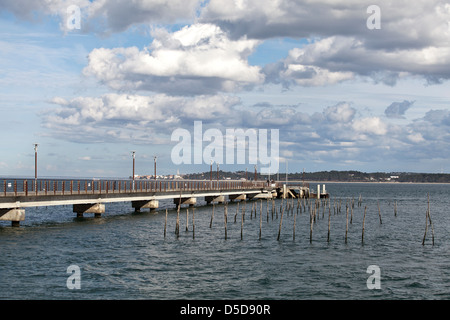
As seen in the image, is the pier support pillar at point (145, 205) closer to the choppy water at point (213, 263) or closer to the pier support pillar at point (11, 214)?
the choppy water at point (213, 263)

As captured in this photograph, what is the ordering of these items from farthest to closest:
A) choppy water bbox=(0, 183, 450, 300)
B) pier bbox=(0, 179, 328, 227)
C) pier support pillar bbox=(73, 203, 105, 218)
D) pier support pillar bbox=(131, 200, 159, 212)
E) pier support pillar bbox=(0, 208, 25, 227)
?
pier support pillar bbox=(131, 200, 159, 212) → pier support pillar bbox=(73, 203, 105, 218) → pier bbox=(0, 179, 328, 227) → pier support pillar bbox=(0, 208, 25, 227) → choppy water bbox=(0, 183, 450, 300)

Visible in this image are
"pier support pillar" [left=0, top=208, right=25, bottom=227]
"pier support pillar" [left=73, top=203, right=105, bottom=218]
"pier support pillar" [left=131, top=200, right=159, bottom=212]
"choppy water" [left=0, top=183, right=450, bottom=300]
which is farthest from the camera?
"pier support pillar" [left=131, top=200, right=159, bottom=212]

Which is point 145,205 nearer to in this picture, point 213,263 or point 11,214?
point 11,214

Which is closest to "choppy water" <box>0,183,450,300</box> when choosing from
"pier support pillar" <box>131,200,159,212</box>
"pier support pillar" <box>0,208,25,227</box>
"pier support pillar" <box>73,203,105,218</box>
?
"pier support pillar" <box>0,208,25,227</box>

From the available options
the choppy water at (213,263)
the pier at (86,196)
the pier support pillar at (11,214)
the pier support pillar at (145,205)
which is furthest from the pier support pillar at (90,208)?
the pier support pillar at (11,214)

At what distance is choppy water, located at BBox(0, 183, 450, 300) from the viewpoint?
1278 inches

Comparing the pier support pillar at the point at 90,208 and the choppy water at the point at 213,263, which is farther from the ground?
the pier support pillar at the point at 90,208

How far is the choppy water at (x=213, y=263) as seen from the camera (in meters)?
32.5

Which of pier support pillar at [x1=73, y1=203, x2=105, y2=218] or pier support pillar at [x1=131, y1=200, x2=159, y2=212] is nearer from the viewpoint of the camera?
pier support pillar at [x1=73, y1=203, x2=105, y2=218]

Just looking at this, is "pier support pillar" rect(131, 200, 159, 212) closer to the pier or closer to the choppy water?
the pier

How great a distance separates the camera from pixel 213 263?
136 ft
